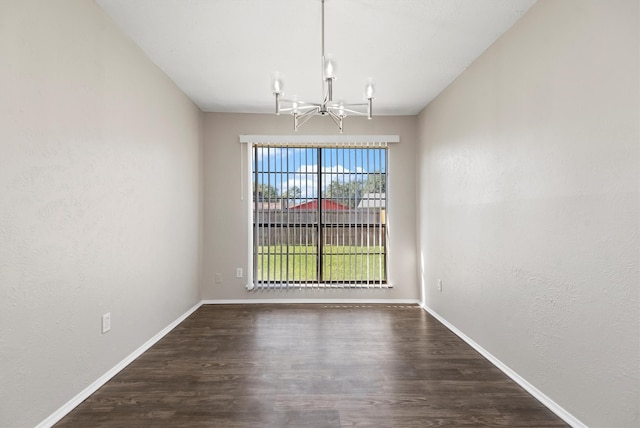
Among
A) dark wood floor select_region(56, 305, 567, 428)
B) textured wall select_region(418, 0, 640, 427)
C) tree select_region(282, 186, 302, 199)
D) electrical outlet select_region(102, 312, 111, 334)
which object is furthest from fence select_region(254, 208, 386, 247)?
electrical outlet select_region(102, 312, 111, 334)

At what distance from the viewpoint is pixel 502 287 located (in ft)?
7.90

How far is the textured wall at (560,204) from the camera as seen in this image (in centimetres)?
149

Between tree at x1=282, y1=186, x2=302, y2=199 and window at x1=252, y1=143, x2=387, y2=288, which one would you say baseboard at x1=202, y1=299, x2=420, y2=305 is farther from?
tree at x1=282, y1=186, x2=302, y2=199

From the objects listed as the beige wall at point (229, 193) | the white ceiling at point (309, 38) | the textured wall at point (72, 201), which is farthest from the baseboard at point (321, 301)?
the white ceiling at point (309, 38)

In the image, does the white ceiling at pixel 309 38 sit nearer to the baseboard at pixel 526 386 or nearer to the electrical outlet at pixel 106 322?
the electrical outlet at pixel 106 322

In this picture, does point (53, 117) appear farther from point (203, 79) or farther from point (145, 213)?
point (203, 79)

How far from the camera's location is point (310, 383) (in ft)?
7.16

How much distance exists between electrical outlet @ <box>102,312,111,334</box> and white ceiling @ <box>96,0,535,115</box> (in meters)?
2.09

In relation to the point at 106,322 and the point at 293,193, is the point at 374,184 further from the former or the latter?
the point at 106,322

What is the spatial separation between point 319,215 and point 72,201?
289cm

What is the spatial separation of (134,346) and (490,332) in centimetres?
287

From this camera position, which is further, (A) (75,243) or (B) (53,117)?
(A) (75,243)

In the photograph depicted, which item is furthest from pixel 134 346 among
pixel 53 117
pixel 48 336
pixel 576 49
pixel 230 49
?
pixel 576 49

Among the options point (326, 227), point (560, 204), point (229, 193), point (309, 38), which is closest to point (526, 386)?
point (560, 204)
